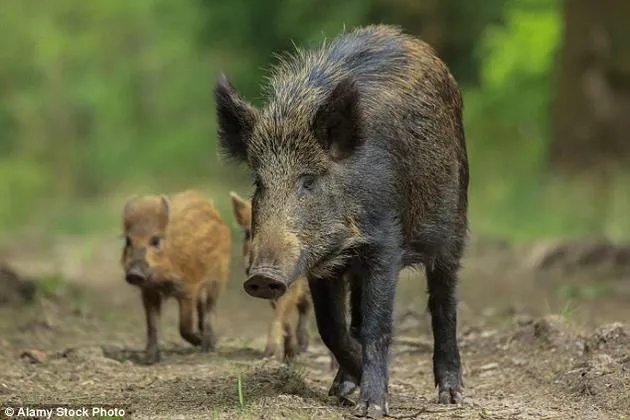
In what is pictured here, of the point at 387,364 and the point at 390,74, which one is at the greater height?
the point at 390,74

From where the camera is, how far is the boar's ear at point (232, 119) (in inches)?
244

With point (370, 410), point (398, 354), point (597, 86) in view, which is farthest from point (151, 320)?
point (597, 86)

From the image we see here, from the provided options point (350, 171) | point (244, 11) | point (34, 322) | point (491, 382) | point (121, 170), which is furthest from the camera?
point (121, 170)

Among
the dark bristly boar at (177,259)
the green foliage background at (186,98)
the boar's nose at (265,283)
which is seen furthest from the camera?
the green foliage background at (186,98)

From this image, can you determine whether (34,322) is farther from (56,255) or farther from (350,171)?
(56,255)

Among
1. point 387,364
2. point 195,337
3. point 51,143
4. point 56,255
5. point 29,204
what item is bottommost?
point 387,364

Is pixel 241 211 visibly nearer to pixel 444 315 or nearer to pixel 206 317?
pixel 206 317

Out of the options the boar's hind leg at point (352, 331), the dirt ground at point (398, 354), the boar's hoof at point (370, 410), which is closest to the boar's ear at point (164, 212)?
the dirt ground at point (398, 354)

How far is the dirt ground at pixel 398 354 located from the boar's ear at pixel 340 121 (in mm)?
1222

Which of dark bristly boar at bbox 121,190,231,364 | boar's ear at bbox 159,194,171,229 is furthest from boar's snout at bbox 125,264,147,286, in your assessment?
boar's ear at bbox 159,194,171,229

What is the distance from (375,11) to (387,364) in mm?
16197

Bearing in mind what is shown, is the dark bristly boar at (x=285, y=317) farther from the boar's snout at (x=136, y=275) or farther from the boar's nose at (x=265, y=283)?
the boar's nose at (x=265, y=283)

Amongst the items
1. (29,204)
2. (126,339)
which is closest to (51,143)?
(29,204)

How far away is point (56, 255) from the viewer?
56.3 feet
